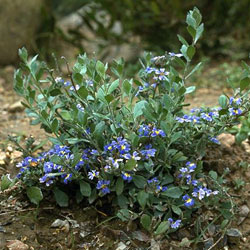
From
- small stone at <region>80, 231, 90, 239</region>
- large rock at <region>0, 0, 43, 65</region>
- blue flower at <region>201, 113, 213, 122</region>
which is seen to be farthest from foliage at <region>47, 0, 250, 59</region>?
small stone at <region>80, 231, 90, 239</region>

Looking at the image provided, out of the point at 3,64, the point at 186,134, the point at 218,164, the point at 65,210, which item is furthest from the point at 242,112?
the point at 3,64

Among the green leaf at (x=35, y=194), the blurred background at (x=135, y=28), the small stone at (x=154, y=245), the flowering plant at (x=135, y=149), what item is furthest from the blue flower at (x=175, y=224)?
the blurred background at (x=135, y=28)

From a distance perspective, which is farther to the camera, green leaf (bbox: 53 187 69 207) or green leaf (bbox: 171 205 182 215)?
green leaf (bbox: 53 187 69 207)

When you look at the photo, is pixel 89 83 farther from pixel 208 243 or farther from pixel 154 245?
pixel 208 243

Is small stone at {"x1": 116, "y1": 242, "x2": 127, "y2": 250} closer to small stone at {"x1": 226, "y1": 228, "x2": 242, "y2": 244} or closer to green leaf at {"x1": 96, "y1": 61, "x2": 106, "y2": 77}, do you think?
small stone at {"x1": 226, "y1": 228, "x2": 242, "y2": 244}

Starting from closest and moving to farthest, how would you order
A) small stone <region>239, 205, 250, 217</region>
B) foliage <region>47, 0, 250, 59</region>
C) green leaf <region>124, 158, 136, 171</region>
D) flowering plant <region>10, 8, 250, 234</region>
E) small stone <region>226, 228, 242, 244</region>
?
green leaf <region>124, 158, 136, 171</region> < flowering plant <region>10, 8, 250, 234</region> < small stone <region>226, 228, 242, 244</region> < small stone <region>239, 205, 250, 217</region> < foliage <region>47, 0, 250, 59</region>

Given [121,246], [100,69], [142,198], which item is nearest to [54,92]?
[100,69]

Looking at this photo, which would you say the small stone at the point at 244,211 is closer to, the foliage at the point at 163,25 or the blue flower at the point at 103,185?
the blue flower at the point at 103,185

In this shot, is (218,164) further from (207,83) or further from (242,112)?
(207,83)
